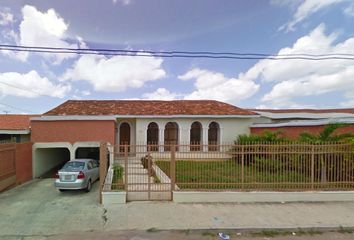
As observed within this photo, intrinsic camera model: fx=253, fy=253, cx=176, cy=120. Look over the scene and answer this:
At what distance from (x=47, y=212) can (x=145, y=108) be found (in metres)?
12.6

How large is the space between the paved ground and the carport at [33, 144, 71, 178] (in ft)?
19.6

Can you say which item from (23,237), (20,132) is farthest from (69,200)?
(20,132)

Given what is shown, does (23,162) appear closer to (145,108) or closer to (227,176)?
(145,108)

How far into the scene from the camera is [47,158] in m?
16.7

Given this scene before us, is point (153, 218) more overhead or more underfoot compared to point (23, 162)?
more underfoot

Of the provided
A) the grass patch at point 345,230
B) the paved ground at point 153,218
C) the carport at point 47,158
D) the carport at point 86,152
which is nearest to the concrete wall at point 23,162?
the carport at point 47,158

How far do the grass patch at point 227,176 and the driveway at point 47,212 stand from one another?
117 inches

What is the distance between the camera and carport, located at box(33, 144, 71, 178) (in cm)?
1455

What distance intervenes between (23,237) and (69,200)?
11.2 feet

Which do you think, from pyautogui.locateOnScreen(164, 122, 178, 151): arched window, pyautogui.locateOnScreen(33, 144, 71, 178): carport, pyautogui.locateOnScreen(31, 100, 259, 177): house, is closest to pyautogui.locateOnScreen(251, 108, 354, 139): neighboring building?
pyautogui.locateOnScreen(31, 100, 259, 177): house

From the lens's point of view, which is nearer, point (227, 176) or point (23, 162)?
point (227, 176)

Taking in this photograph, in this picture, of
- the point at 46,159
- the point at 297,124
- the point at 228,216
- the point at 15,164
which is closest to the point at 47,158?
the point at 46,159

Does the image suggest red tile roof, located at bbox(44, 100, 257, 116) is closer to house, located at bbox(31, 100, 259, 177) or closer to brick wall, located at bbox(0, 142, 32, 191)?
house, located at bbox(31, 100, 259, 177)

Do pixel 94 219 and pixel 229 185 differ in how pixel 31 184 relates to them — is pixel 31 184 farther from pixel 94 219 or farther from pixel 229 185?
pixel 229 185
